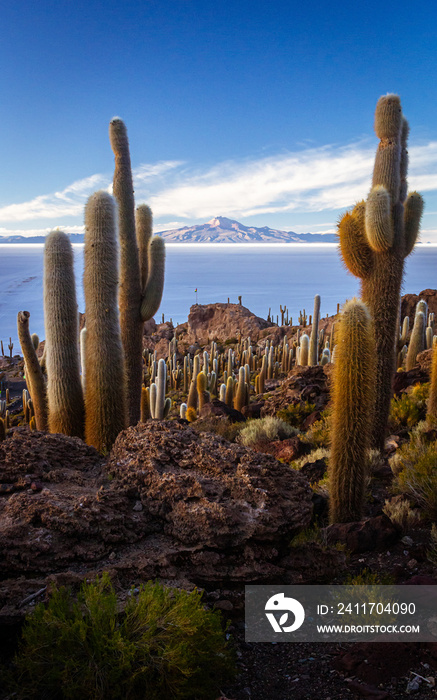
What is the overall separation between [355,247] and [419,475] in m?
3.45

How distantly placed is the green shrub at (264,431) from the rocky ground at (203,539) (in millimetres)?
2862

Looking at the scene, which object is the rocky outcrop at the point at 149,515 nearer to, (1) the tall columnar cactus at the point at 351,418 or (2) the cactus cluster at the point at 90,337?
(1) the tall columnar cactus at the point at 351,418

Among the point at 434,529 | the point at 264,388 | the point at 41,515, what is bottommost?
the point at 264,388

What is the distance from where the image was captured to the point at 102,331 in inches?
265

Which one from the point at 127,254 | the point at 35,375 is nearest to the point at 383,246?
the point at 127,254

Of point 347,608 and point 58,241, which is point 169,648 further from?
point 58,241

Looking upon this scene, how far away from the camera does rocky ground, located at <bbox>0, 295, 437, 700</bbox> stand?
3.08 m

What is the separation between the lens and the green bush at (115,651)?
2533 millimetres

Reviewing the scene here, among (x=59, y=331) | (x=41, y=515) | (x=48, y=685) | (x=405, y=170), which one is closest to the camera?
(x=48, y=685)

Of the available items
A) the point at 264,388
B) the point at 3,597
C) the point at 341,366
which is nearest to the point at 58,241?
the point at 341,366

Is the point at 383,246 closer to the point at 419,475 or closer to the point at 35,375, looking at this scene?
the point at 419,475

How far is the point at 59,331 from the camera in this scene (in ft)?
22.8

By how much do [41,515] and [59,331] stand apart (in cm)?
378

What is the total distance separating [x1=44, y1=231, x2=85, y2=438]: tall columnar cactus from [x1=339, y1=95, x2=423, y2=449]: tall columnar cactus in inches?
162
